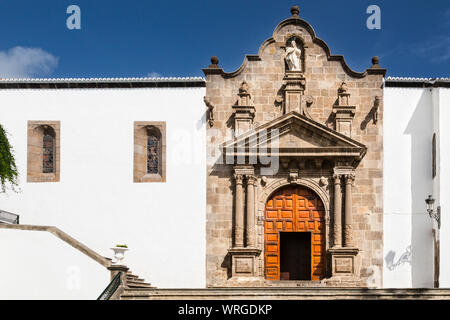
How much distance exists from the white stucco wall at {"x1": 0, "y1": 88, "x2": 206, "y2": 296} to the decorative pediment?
1489mm

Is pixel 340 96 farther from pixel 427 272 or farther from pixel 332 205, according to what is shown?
pixel 427 272

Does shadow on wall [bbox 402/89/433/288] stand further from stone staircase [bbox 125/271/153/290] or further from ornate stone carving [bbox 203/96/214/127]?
stone staircase [bbox 125/271/153/290]

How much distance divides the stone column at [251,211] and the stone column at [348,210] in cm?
277

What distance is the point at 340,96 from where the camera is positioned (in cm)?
2208

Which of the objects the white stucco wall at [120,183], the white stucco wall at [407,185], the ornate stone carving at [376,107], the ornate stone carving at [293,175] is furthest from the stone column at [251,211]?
the ornate stone carving at [376,107]

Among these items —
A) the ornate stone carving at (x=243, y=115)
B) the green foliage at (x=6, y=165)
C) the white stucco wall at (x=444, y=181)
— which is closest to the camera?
the white stucco wall at (x=444, y=181)

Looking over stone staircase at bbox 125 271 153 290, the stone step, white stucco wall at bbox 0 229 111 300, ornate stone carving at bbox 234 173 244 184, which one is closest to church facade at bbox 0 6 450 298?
ornate stone carving at bbox 234 173 244 184

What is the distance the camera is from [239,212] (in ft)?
70.7

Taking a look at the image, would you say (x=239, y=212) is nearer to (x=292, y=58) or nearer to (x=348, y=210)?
(x=348, y=210)

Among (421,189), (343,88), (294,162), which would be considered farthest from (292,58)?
(421,189)

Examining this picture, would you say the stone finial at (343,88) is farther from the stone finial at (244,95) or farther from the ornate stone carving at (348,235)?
the ornate stone carving at (348,235)

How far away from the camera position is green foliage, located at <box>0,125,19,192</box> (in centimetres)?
2160

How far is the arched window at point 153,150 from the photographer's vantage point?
74.0 feet
